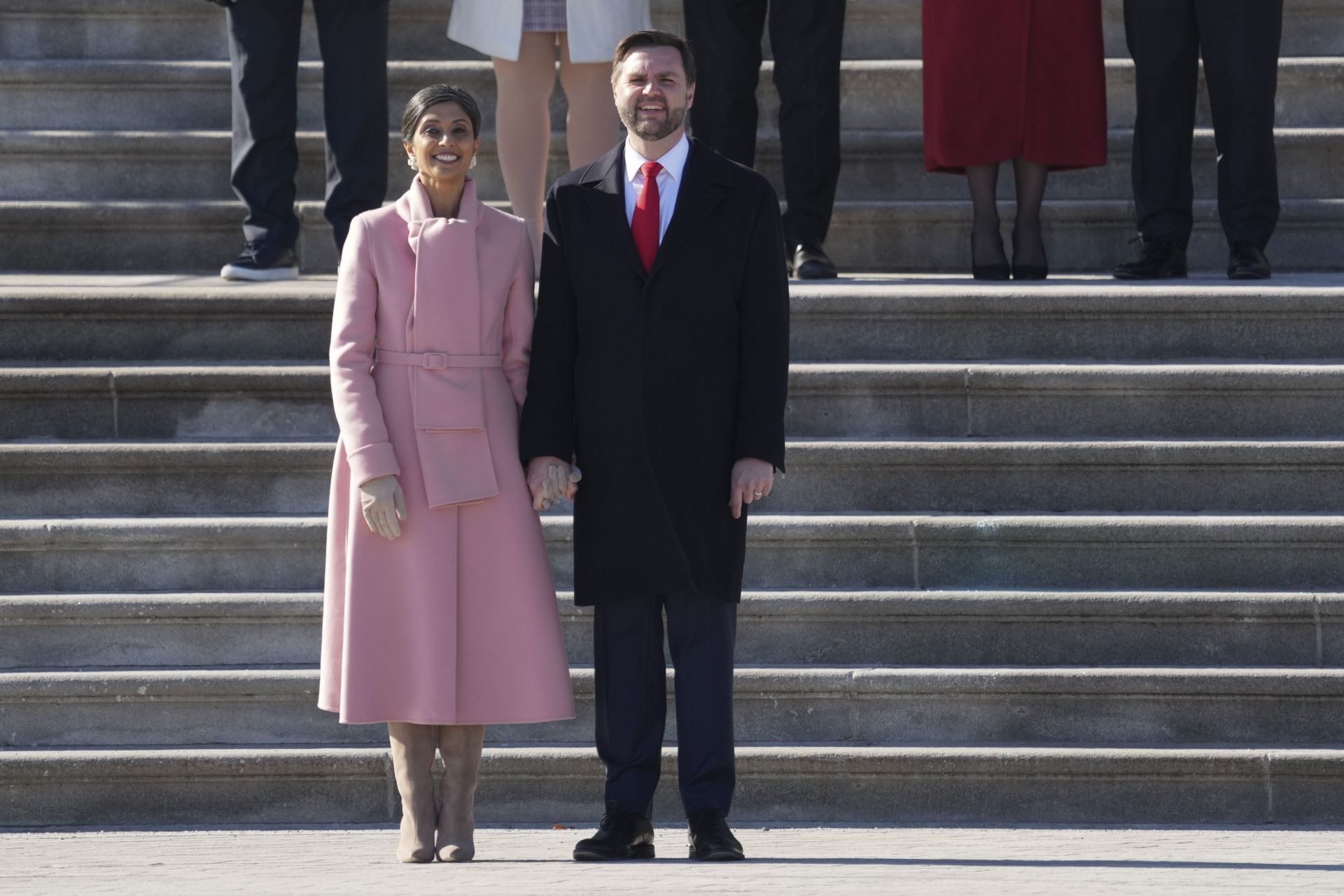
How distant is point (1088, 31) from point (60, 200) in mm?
3850

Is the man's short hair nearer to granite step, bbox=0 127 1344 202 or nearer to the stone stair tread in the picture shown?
the stone stair tread

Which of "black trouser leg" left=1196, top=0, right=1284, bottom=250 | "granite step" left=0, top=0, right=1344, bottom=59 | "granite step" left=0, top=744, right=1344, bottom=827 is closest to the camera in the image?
"granite step" left=0, top=744, right=1344, bottom=827

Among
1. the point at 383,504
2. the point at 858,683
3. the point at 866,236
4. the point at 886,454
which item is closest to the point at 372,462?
the point at 383,504

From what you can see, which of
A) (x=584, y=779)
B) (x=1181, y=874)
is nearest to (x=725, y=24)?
(x=584, y=779)

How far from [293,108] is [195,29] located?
4.61 ft

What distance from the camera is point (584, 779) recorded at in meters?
5.50

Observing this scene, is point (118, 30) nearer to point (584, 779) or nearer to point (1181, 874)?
point (584, 779)

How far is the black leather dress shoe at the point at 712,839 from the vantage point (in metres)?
4.68

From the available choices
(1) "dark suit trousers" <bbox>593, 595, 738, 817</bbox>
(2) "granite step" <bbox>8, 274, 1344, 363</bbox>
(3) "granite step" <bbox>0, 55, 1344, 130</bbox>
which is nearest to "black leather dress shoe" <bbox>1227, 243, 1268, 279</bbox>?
(2) "granite step" <bbox>8, 274, 1344, 363</bbox>

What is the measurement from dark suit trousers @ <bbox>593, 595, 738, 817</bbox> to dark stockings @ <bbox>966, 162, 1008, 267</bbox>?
2788 millimetres

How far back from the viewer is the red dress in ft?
24.2

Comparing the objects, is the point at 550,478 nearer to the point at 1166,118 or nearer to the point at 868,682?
the point at 868,682

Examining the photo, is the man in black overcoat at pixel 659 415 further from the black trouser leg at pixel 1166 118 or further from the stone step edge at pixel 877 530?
the black trouser leg at pixel 1166 118

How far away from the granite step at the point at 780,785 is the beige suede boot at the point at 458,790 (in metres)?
0.71
